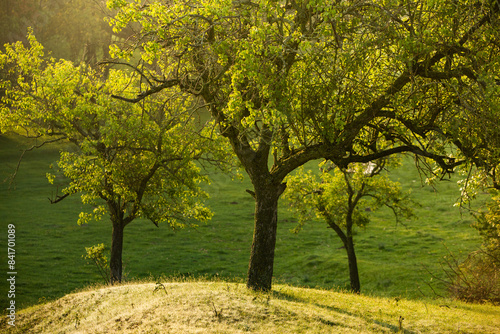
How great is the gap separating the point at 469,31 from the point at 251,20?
7.24m

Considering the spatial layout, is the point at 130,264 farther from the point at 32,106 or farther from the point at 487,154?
the point at 487,154

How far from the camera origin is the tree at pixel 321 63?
506 inches

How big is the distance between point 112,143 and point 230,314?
14.5 metres

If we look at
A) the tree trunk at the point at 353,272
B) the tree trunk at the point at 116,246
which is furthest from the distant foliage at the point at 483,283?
the tree trunk at the point at 116,246

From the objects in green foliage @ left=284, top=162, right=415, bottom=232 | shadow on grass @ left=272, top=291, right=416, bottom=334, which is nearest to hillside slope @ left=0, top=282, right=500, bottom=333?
shadow on grass @ left=272, top=291, right=416, bottom=334

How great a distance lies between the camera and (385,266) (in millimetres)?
38219

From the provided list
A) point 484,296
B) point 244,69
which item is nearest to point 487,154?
point 244,69

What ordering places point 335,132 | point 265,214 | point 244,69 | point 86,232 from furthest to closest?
1. point 86,232
2. point 265,214
3. point 335,132
4. point 244,69

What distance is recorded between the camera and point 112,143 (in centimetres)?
2398

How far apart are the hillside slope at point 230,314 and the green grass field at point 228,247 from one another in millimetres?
12098

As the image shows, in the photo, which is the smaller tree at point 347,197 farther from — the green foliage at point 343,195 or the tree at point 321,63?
the tree at point 321,63

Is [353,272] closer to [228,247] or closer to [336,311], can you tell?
[336,311]

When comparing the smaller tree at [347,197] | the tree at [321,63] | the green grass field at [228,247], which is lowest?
the green grass field at [228,247]

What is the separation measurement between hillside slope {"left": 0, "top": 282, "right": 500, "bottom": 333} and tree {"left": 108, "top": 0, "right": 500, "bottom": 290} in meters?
2.81
